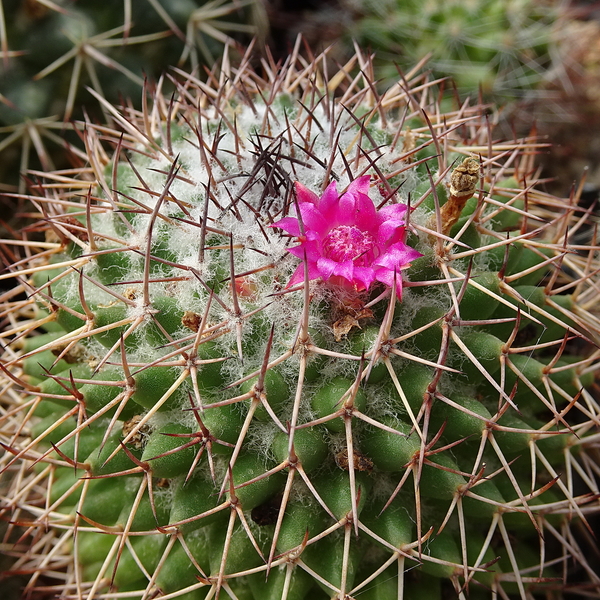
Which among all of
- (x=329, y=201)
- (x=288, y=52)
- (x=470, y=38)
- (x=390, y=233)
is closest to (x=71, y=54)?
(x=288, y=52)

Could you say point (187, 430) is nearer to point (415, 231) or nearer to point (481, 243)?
point (415, 231)

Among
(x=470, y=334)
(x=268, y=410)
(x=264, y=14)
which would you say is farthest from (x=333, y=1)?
(x=268, y=410)

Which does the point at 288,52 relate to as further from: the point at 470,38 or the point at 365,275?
the point at 365,275

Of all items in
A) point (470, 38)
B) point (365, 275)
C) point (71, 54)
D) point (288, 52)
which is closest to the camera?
point (365, 275)

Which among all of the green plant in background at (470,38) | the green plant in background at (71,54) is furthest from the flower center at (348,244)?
the green plant in background at (470,38)

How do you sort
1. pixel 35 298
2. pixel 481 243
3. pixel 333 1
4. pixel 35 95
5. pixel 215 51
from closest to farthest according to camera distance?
pixel 481 243
pixel 35 298
pixel 35 95
pixel 215 51
pixel 333 1
